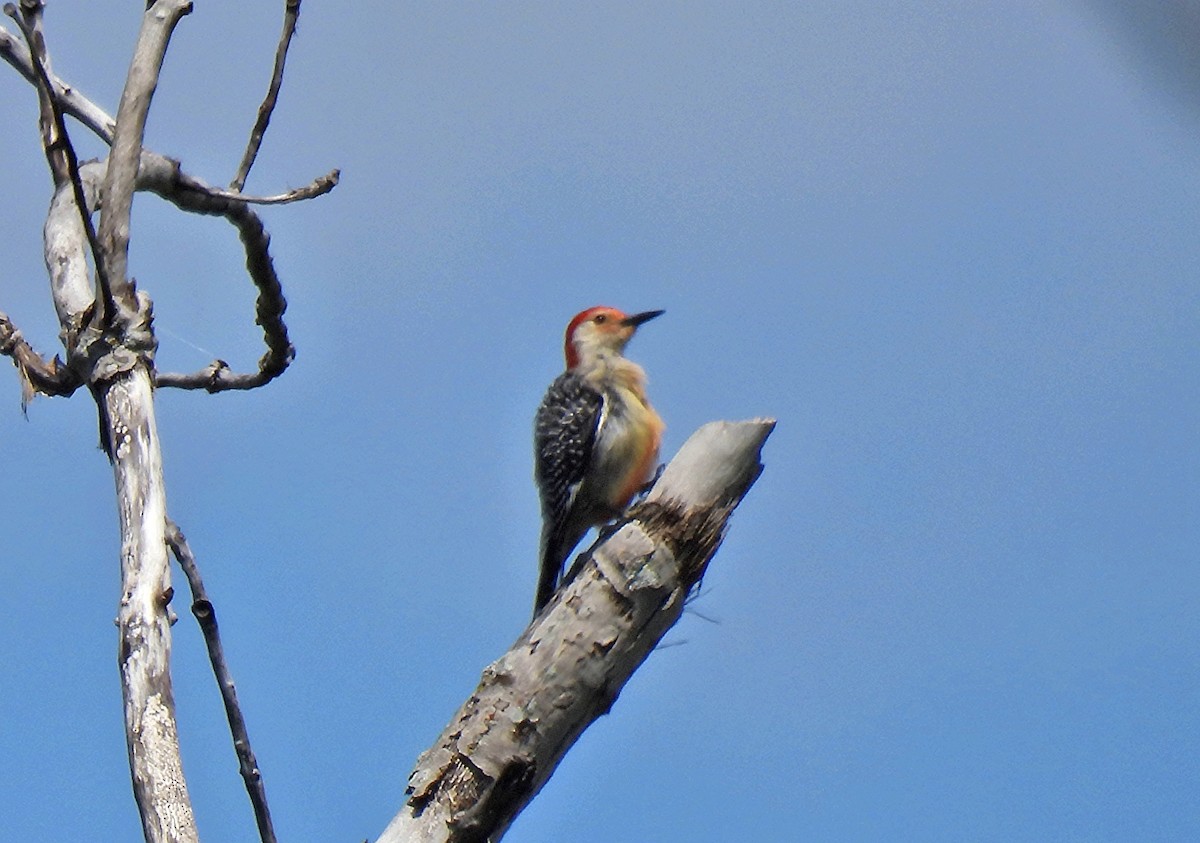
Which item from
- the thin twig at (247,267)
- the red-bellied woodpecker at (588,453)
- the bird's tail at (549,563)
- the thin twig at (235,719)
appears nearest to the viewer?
the thin twig at (235,719)

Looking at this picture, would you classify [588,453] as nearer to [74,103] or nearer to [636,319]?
[636,319]

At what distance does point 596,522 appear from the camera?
6.16 metres

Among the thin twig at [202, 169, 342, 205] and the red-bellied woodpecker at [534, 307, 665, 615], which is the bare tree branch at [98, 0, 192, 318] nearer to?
the thin twig at [202, 169, 342, 205]

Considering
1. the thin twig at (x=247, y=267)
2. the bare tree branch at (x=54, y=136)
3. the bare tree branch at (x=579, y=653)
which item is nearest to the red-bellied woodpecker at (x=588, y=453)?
the thin twig at (x=247, y=267)

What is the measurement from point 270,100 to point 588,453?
2.59 meters

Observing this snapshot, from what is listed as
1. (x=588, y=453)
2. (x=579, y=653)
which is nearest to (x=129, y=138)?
(x=579, y=653)

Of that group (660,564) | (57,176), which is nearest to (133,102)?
(57,176)

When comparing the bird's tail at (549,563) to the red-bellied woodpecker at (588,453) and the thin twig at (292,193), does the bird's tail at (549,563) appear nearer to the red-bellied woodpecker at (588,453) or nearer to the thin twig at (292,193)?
the red-bellied woodpecker at (588,453)

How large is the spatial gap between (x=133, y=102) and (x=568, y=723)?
7.53 ft

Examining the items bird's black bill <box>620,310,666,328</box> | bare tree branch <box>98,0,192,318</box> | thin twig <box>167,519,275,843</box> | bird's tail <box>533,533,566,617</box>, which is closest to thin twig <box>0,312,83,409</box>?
bare tree branch <box>98,0,192,318</box>

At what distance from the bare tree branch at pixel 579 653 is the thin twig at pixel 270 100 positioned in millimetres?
1810

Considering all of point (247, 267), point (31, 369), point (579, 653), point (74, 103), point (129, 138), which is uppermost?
point (74, 103)

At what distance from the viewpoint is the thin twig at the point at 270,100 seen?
3895 millimetres

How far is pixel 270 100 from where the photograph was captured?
4.01 meters
